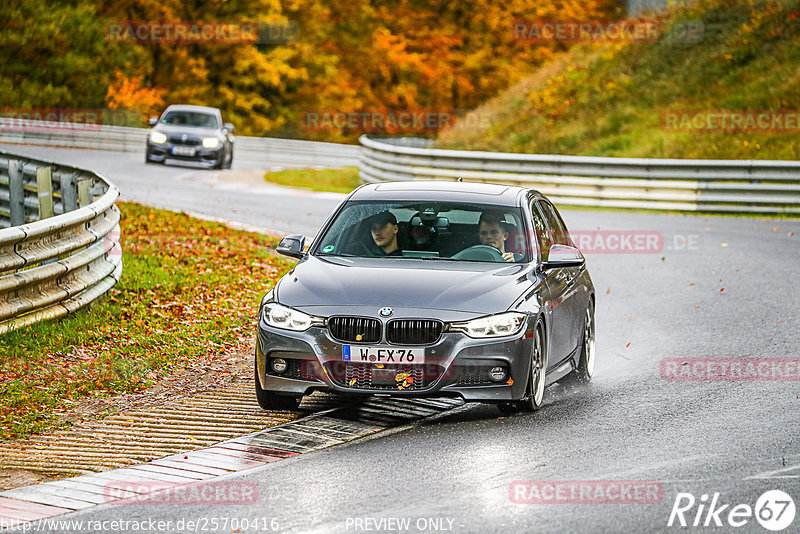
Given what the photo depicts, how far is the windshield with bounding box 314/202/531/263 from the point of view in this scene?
9.54m

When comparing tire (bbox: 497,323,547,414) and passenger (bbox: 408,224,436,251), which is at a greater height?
passenger (bbox: 408,224,436,251)

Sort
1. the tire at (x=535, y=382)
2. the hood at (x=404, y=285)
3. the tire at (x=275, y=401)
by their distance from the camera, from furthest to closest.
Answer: the tire at (x=275, y=401) → the tire at (x=535, y=382) → the hood at (x=404, y=285)

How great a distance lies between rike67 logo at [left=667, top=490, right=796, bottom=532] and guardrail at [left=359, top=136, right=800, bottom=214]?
61.6ft

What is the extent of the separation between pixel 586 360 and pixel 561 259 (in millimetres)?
1420

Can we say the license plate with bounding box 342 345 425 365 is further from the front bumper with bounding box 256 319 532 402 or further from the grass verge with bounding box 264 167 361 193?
the grass verge with bounding box 264 167 361 193

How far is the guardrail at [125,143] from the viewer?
138ft

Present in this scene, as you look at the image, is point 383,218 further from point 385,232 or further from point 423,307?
point 423,307

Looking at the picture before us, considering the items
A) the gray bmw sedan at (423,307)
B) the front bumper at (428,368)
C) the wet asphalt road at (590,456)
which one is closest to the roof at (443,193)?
the gray bmw sedan at (423,307)

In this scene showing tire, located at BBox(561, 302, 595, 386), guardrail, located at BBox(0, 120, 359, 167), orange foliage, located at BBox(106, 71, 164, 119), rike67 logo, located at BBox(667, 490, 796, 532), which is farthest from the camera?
orange foliage, located at BBox(106, 71, 164, 119)

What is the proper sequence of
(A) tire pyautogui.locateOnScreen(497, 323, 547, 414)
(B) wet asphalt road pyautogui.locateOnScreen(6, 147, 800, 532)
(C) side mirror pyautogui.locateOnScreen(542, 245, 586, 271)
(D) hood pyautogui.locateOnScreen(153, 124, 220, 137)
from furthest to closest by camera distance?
(D) hood pyautogui.locateOnScreen(153, 124, 220, 137) → (C) side mirror pyautogui.locateOnScreen(542, 245, 586, 271) → (A) tire pyautogui.locateOnScreen(497, 323, 547, 414) → (B) wet asphalt road pyautogui.locateOnScreen(6, 147, 800, 532)

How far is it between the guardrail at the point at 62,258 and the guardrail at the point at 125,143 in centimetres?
2636

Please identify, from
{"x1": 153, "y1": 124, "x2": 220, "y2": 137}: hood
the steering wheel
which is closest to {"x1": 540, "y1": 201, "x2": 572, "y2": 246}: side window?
the steering wheel

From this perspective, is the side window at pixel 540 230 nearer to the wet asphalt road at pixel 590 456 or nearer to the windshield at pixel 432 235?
the windshield at pixel 432 235

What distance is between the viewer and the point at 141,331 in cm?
1195
